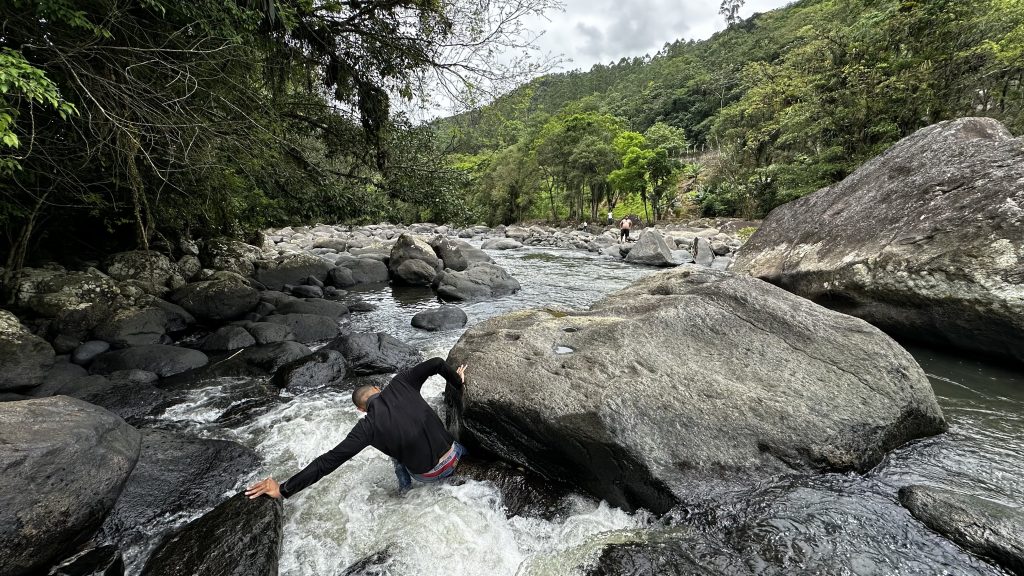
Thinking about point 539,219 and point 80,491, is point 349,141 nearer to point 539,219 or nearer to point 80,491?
point 80,491

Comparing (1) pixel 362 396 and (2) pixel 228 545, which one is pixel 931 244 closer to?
(1) pixel 362 396

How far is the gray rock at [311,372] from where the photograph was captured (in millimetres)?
6297

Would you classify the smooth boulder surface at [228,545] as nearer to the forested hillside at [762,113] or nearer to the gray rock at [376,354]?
the gray rock at [376,354]

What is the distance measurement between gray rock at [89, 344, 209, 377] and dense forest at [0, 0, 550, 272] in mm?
2190

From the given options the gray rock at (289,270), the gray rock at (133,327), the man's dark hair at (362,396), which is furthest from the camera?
the gray rock at (289,270)

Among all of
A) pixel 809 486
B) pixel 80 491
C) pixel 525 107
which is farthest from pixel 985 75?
pixel 80 491

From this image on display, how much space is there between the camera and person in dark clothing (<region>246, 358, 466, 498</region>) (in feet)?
10.7

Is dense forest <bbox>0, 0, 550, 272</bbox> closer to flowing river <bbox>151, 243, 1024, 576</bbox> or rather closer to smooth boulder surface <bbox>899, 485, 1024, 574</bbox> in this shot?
flowing river <bbox>151, 243, 1024, 576</bbox>

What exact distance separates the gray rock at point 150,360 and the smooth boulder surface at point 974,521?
377 inches

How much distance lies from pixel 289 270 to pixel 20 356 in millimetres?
8708

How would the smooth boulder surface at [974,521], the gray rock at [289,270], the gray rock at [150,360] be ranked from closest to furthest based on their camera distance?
the smooth boulder surface at [974,521] → the gray rock at [150,360] → the gray rock at [289,270]

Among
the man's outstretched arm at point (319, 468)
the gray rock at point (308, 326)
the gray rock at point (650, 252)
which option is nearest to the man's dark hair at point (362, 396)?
the man's outstretched arm at point (319, 468)

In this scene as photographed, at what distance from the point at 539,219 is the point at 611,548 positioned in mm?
54117

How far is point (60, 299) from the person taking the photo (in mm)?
7801
